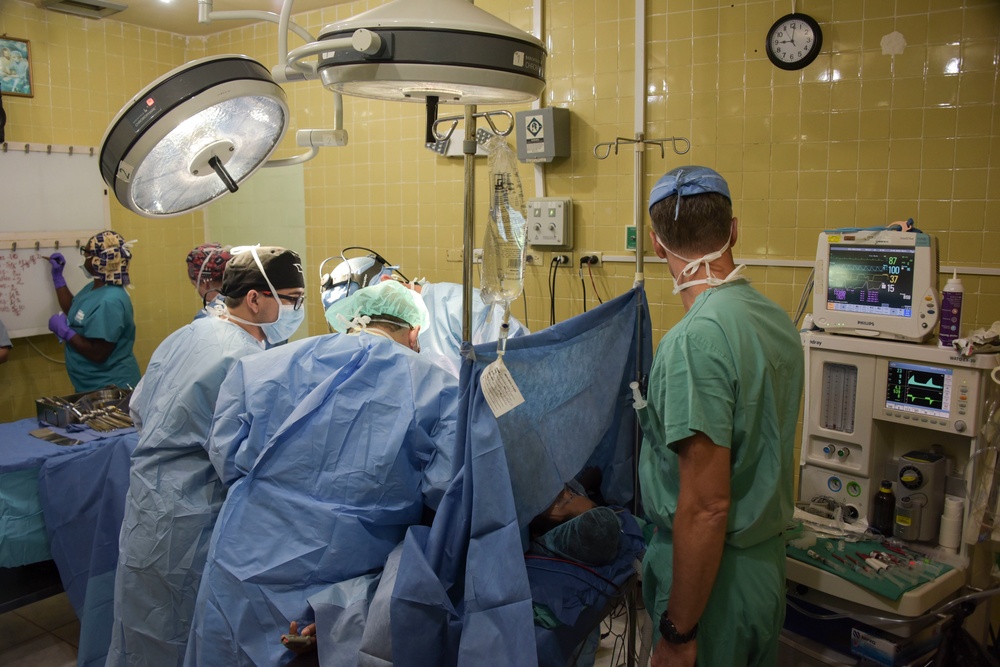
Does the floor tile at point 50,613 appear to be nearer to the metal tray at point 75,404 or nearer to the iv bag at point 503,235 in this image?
the metal tray at point 75,404

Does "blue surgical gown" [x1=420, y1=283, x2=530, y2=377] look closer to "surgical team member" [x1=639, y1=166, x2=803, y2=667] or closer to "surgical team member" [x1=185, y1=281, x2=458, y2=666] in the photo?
"surgical team member" [x1=185, y1=281, x2=458, y2=666]

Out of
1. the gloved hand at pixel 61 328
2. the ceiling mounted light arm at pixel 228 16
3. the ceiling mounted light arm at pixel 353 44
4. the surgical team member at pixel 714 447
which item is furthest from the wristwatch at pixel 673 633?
the gloved hand at pixel 61 328

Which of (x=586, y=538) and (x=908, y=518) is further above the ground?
(x=586, y=538)

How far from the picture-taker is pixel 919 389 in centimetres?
223

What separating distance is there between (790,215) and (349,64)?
95.0 inches

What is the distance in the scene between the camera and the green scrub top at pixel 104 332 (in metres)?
3.99

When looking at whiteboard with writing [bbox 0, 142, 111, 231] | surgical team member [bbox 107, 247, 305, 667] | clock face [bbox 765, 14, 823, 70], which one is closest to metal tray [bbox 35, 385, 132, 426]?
surgical team member [bbox 107, 247, 305, 667]

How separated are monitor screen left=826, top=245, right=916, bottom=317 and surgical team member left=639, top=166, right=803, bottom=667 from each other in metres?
0.74

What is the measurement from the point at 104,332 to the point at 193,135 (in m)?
2.91

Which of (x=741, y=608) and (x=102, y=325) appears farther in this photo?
(x=102, y=325)

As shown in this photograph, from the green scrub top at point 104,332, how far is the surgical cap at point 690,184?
3291 mm

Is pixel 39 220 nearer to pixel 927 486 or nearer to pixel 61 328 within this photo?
pixel 61 328

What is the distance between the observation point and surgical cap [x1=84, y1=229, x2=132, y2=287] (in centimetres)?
402

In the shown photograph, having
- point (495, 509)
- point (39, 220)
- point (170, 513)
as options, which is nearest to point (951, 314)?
point (495, 509)
